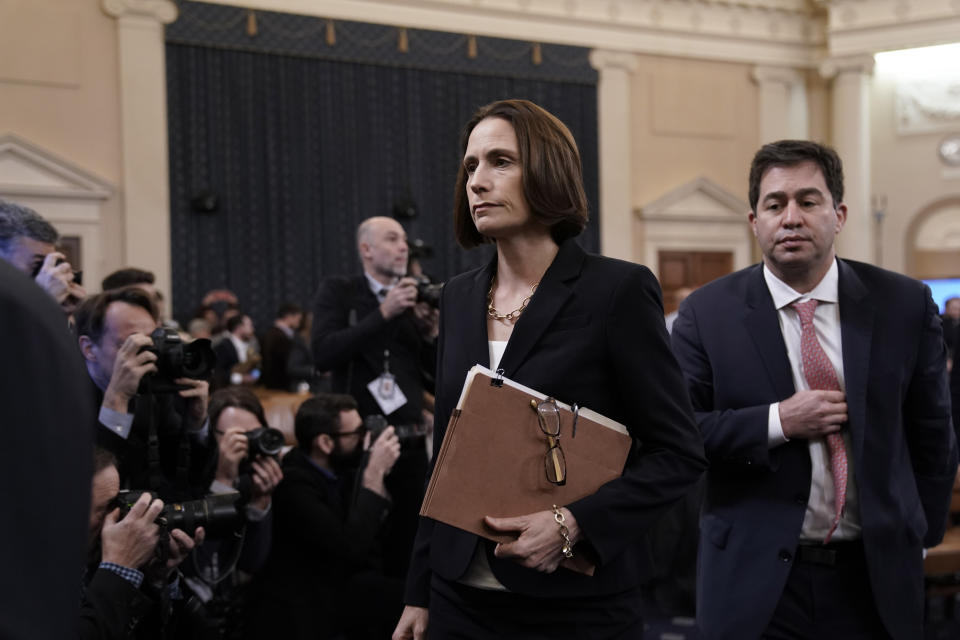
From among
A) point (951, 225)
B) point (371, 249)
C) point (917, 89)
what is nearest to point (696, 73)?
point (917, 89)

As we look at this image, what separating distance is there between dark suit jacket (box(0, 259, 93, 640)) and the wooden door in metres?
13.3

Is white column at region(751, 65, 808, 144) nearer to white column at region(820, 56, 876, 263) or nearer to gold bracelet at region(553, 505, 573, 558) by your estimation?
white column at region(820, 56, 876, 263)

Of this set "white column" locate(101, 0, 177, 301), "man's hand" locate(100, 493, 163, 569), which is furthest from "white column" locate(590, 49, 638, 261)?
"man's hand" locate(100, 493, 163, 569)

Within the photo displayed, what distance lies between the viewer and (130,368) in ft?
8.23

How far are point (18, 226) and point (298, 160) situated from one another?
9.34 metres

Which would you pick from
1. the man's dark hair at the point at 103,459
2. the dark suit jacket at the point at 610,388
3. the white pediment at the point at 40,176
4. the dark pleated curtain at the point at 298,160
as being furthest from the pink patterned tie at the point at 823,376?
the white pediment at the point at 40,176

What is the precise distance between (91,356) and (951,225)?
14.4 meters

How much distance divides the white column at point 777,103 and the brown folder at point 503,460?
1389 cm

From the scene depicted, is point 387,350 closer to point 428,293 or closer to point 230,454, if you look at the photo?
point 428,293

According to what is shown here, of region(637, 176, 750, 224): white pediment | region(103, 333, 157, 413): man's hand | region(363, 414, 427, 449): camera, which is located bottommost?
region(363, 414, 427, 449): camera

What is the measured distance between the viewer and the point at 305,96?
12.0 metres

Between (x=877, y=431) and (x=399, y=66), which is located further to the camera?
(x=399, y=66)

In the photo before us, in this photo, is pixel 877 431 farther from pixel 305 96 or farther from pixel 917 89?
pixel 917 89

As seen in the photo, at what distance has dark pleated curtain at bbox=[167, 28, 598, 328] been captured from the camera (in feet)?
37.3
